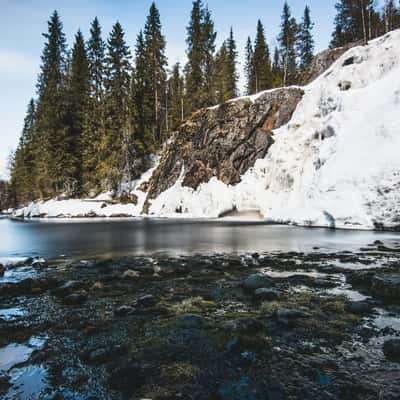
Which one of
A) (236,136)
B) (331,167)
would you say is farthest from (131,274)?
(236,136)

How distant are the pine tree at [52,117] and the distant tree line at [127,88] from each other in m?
0.13

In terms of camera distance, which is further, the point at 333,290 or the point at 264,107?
the point at 264,107

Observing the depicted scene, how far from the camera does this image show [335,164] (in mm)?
16844

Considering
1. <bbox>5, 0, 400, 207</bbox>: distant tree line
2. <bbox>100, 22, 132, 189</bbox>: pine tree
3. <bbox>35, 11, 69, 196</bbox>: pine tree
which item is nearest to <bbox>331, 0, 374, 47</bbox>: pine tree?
<bbox>5, 0, 400, 207</bbox>: distant tree line

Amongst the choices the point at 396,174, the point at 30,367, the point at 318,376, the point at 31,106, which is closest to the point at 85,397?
the point at 30,367

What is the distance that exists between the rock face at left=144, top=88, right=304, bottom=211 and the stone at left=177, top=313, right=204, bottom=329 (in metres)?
23.3

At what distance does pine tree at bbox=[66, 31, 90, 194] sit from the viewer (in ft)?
128

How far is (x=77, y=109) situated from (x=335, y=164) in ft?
123

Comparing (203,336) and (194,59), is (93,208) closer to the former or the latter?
(194,59)

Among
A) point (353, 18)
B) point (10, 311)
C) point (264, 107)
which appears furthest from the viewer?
point (353, 18)

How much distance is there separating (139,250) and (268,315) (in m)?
6.85

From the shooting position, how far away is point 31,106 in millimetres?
58969

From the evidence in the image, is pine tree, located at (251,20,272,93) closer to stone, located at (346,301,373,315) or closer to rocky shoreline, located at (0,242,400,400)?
rocky shoreline, located at (0,242,400,400)

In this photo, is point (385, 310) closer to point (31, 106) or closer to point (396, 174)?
point (396, 174)
